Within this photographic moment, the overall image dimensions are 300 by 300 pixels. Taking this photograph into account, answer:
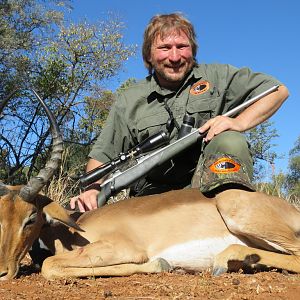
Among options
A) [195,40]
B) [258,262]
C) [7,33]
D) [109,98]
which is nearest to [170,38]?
[195,40]

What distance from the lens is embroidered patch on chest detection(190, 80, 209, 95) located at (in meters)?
5.58

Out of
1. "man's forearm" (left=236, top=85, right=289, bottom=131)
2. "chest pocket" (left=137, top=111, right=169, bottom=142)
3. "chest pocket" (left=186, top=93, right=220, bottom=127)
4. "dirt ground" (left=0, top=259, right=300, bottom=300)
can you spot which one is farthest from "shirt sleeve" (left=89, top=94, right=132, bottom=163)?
"dirt ground" (left=0, top=259, right=300, bottom=300)

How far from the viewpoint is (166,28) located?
5.87 meters

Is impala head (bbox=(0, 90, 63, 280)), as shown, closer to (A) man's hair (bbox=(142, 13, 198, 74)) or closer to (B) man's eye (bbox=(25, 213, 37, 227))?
(B) man's eye (bbox=(25, 213, 37, 227))

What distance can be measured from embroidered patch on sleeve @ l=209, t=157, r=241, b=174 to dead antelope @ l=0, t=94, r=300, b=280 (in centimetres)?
18

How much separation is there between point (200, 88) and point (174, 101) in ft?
1.05

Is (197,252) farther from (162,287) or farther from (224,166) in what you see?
(162,287)

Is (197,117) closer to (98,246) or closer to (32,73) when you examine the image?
(98,246)

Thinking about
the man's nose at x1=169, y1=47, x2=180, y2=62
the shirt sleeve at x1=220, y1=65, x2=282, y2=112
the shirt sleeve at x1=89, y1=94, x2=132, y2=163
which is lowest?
the shirt sleeve at x1=89, y1=94, x2=132, y2=163

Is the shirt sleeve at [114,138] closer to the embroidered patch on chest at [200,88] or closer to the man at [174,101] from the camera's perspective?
the man at [174,101]

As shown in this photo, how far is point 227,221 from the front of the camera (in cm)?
429

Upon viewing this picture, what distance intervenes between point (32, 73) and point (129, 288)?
11.9 metres

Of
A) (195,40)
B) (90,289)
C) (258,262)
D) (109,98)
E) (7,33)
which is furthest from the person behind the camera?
(109,98)

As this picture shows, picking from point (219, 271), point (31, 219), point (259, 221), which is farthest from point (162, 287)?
point (31, 219)
